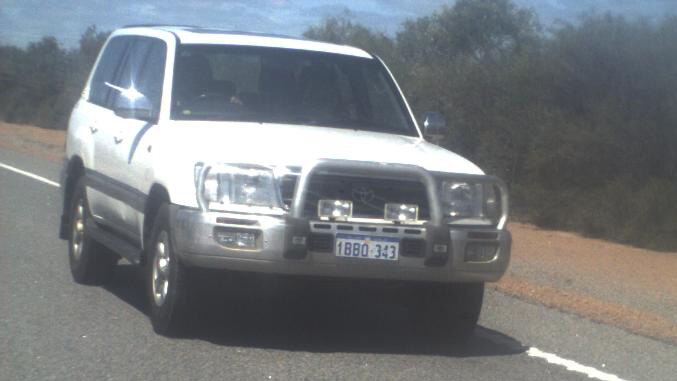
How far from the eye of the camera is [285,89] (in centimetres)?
880

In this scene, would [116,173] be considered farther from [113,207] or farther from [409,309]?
[409,309]

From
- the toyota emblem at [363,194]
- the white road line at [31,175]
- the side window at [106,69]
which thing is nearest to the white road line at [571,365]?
the toyota emblem at [363,194]

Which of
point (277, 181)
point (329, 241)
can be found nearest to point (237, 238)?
point (277, 181)

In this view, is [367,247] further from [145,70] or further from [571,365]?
[145,70]

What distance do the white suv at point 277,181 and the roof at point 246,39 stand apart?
18mm

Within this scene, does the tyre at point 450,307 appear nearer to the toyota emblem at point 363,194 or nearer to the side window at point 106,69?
the toyota emblem at point 363,194

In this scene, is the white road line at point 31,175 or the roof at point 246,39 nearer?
the roof at point 246,39

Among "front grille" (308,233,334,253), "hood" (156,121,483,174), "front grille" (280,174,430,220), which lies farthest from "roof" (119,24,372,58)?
"front grille" (308,233,334,253)

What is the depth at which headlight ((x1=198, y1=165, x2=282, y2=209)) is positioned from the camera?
7.19 meters

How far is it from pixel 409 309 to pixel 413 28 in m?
24.1

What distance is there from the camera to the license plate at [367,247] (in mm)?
7180

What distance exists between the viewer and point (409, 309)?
884 cm

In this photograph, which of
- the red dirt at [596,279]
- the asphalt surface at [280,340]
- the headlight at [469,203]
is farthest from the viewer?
the red dirt at [596,279]

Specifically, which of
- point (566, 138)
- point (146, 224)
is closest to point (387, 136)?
point (146, 224)
